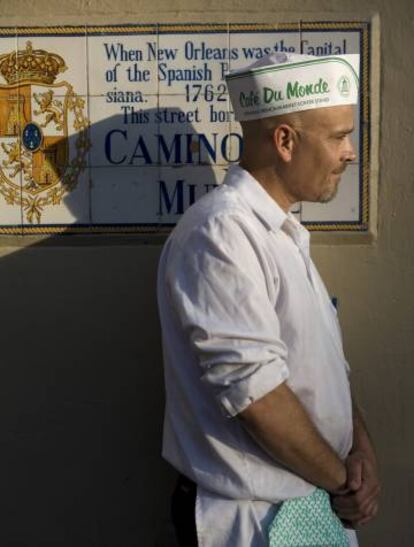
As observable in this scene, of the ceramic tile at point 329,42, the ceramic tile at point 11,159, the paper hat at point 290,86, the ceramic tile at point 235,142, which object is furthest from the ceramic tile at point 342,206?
the ceramic tile at point 11,159

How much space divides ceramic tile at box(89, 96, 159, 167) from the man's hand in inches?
48.5

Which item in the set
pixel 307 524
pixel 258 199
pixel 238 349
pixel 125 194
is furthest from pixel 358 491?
pixel 125 194

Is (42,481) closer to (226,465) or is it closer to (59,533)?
(59,533)

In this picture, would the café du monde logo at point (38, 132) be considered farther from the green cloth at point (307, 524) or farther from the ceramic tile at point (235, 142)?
the green cloth at point (307, 524)

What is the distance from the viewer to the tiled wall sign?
3164 mm

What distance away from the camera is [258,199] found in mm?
2461

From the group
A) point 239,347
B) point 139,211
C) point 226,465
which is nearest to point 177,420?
point 226,465

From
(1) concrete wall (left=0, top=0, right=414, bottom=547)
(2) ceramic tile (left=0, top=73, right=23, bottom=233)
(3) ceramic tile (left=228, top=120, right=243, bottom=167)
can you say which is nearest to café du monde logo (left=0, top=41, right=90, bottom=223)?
(2) ceramic tile (left=0, top=73, right=23, bottom=233)

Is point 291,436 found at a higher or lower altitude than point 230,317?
lower

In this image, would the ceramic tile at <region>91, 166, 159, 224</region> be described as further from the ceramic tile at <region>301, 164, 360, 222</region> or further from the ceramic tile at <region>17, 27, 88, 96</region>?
the ceramic tile at <region>301, 164, 360, 222</region>

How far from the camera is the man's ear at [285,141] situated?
2.49 metres

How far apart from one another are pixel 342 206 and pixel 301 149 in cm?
75

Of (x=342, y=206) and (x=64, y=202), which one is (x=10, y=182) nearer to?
(x=64, y=202)

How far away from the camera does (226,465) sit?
2.35m
